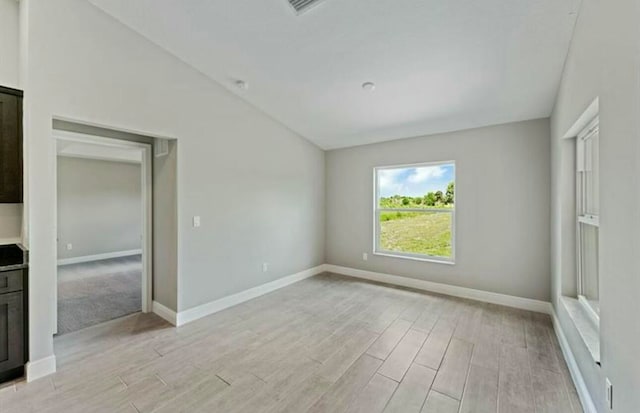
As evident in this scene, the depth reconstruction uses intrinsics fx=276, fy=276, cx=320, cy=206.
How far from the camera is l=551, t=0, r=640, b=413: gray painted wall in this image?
3.83 ft

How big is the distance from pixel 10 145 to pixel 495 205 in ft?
17.4

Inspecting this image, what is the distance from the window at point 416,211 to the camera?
4312 mm

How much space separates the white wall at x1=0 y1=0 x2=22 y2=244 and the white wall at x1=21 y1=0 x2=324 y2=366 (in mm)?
480

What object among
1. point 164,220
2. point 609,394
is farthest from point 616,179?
point 164,220

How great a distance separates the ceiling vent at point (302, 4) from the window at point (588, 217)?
2404 mm

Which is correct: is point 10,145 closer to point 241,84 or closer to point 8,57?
point 8,57

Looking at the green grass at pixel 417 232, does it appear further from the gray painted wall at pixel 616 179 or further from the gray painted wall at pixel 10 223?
the gray painted wall at pixel 10 223

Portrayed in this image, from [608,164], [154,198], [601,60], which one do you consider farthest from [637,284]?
[154,198]

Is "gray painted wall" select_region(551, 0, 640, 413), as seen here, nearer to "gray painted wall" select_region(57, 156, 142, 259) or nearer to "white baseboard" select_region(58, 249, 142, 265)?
"gray painted wall" select_region(57, 156, 142, 259)

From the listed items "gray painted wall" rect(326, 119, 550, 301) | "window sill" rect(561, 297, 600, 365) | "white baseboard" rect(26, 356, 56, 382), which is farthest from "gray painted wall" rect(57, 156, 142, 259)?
"window sill" rect(561, 297, 600, 365)

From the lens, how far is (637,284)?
113 centimetres

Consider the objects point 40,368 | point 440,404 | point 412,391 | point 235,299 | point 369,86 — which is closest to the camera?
point 440,404

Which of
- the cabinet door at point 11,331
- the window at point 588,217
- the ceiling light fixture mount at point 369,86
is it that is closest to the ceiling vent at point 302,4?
the ceiling light fixture mount at point 369,86

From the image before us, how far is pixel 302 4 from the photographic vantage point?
227 centimetres
